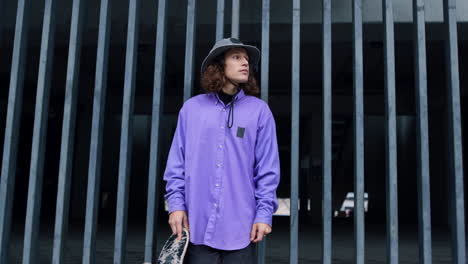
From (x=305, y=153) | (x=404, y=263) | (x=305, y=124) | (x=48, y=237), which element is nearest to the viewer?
(x=404, y=263)

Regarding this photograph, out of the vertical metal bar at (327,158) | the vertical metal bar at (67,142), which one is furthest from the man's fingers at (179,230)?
the vertical metal bar at (67,142)

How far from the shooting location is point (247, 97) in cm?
248

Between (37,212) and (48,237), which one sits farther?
(48,237)

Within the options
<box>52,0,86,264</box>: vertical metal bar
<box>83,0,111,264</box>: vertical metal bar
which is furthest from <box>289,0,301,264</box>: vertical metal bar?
<box>52,0,86,264</box>: vertical metal bar

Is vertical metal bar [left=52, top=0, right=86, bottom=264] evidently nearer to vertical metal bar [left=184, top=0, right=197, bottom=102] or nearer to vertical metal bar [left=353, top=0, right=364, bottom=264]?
vertical metal bar [left=184, top=0, right=197, bottom=102]

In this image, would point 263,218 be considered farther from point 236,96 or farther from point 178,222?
point 236,96

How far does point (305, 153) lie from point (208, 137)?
1380cm

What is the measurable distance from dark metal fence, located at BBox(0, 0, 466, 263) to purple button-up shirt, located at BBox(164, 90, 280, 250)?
46cm

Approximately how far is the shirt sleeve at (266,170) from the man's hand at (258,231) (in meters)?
0.02

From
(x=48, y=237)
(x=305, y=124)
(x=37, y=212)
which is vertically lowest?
(x=48, y=237)

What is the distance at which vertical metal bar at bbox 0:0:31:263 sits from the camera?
2941mm

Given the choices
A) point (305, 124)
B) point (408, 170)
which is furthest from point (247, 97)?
point (408, 170)

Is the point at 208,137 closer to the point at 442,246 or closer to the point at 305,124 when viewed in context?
the point at 442,246

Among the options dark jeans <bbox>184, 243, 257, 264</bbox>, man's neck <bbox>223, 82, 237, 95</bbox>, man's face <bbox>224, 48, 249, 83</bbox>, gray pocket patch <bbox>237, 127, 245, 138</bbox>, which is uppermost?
man's face <bbox>224, 48, 249, 83</bbox>
